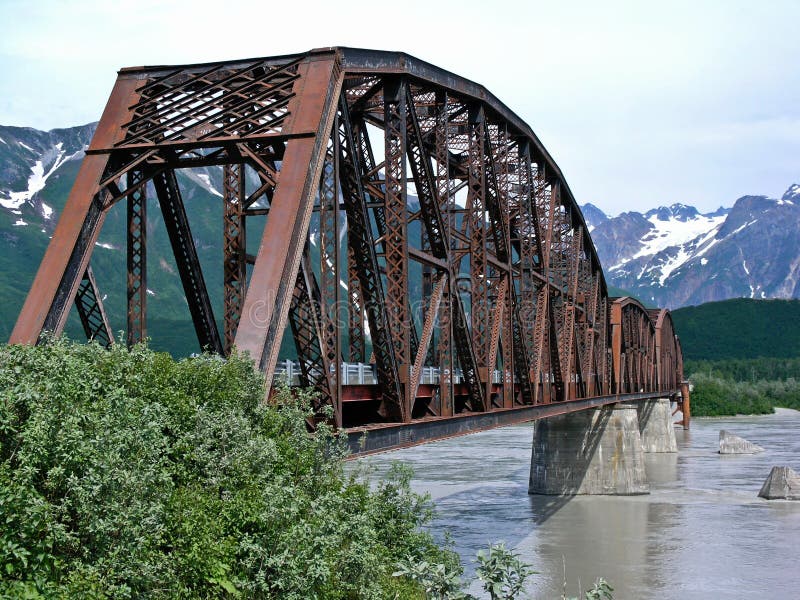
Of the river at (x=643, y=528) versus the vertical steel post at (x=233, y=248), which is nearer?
the vertical steel post at (x=233, y=248)

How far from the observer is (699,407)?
6289 inches

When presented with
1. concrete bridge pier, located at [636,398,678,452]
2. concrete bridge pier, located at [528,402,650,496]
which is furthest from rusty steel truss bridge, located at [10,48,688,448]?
concrete bridge pier, located at [636,398,678,452]

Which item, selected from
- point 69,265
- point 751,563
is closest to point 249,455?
point 69,265

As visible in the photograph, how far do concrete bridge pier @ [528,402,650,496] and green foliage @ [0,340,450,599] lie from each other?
1709 inches

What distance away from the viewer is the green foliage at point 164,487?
10414 mm

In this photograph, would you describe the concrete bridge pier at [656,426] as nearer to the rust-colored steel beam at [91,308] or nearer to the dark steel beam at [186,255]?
the dark steel beam at [186,255]

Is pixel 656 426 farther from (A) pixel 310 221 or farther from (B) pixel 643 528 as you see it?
(A) pixel 310 221

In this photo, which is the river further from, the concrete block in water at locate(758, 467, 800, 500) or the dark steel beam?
the dark steel beam

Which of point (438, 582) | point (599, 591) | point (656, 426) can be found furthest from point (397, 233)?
point (656, 426)

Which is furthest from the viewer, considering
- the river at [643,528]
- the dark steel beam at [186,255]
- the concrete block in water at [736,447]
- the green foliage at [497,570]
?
the concrete block in water at [736,447]

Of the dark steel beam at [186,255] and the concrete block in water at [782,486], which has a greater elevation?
the dark steel beam at [186,255]

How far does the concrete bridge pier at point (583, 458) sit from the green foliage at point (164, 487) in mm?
43419

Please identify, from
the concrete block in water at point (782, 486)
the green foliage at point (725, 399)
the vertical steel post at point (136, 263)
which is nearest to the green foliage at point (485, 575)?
the vertical steel post at point (136, 263)

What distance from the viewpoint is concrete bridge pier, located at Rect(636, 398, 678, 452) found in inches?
3615
